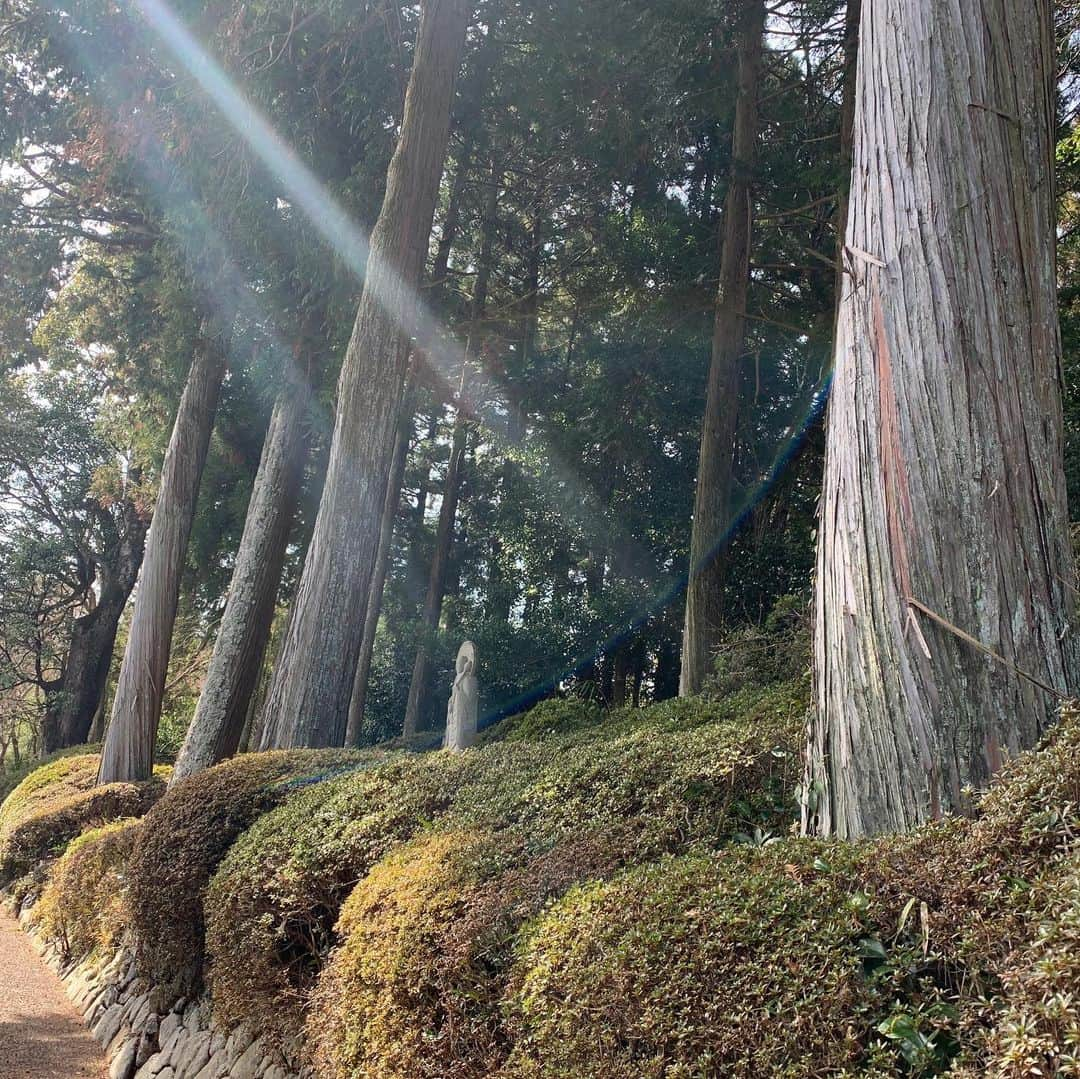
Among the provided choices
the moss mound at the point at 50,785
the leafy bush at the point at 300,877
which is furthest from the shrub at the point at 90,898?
the moss mound at the point at 50,785

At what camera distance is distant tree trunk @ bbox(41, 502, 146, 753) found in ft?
70.1

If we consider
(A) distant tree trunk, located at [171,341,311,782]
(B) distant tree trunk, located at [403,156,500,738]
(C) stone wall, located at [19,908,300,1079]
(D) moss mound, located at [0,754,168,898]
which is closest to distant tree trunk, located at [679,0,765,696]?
(B) distant tree trunk, located at [403,156,500,738]

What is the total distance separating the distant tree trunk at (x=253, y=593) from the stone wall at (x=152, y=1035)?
301 cm

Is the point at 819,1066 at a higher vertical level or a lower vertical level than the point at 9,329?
lower

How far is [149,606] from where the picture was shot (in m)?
14.2

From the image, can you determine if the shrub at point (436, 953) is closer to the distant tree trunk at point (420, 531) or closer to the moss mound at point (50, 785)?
the moss mound at point (50, 785)

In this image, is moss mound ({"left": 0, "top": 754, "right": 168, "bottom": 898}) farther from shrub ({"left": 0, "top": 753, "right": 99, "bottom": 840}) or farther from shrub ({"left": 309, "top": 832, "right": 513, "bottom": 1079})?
shrub ({"left": 309, "top": 832, "right": 513, "bottom": 1079})

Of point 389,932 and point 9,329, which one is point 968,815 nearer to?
point 389,932

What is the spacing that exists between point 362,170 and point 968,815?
10581 millimetres

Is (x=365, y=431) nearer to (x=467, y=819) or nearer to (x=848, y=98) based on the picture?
(x=467, y=819)

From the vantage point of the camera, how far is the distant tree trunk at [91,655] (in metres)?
21.4

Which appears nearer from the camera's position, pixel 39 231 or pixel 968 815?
pixel 968 815

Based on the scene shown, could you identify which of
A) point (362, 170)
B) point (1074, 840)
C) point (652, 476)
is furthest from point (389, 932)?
point (652, 476)

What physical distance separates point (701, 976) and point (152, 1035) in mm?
4854
